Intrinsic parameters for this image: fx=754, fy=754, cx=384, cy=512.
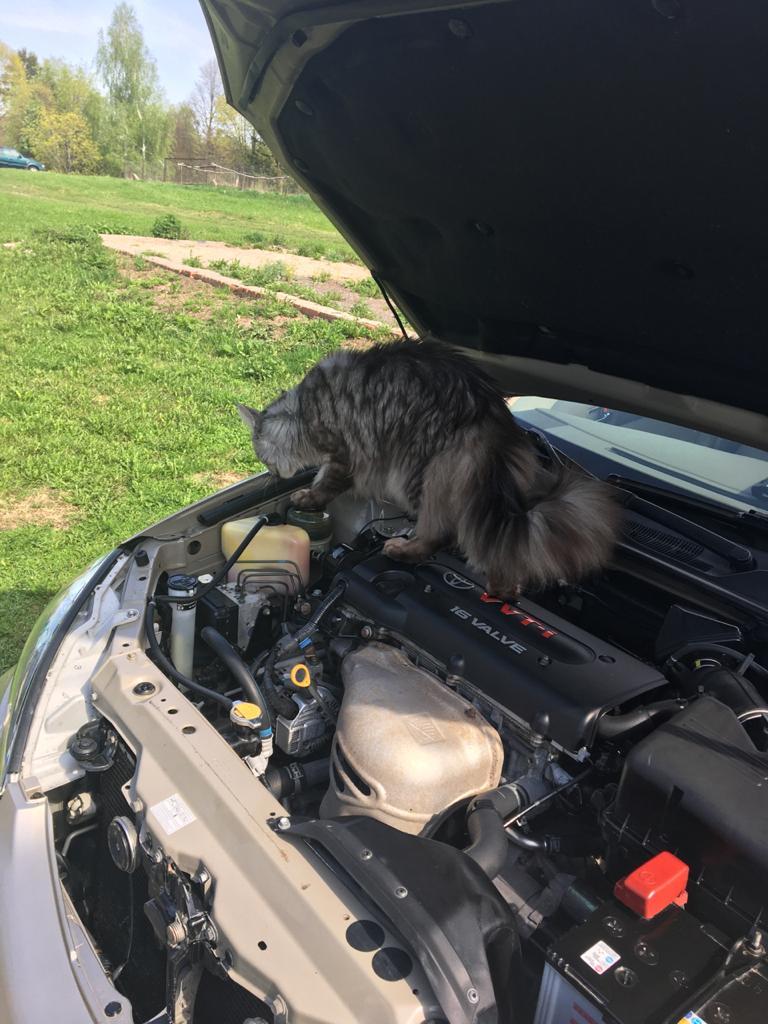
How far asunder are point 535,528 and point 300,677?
2.85ft

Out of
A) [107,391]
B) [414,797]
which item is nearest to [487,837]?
[414,797]

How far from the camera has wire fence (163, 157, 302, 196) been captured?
29225mm

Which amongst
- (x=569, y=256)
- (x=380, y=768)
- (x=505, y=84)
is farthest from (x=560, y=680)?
(x=505, y=84)

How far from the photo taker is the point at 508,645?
204cm

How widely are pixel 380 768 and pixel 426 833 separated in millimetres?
192

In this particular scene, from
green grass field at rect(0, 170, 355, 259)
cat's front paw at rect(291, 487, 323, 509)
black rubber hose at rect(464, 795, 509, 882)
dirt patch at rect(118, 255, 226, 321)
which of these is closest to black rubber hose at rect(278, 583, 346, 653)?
cat's front paw at rect(291, 487, 323, 509)

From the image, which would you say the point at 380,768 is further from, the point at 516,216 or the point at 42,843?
the point at 516,216

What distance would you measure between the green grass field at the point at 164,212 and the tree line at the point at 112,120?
9.47 metres

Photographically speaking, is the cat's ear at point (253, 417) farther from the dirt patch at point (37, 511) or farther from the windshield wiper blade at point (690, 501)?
the dirt patch at point (37, 511)

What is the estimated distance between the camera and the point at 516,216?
225 cm

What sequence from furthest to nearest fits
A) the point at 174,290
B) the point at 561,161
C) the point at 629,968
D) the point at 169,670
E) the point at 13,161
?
the point at 13,161 → the point at 174,290 → the point at 169,670 → the point at 561,161 → the point at 629,968

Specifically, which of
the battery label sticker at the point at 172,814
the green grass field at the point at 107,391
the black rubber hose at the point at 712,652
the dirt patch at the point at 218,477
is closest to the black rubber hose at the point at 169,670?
the battery label sticker at the point at 172,814

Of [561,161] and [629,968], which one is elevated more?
[561,161]

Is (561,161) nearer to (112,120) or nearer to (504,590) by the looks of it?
(504,590)
